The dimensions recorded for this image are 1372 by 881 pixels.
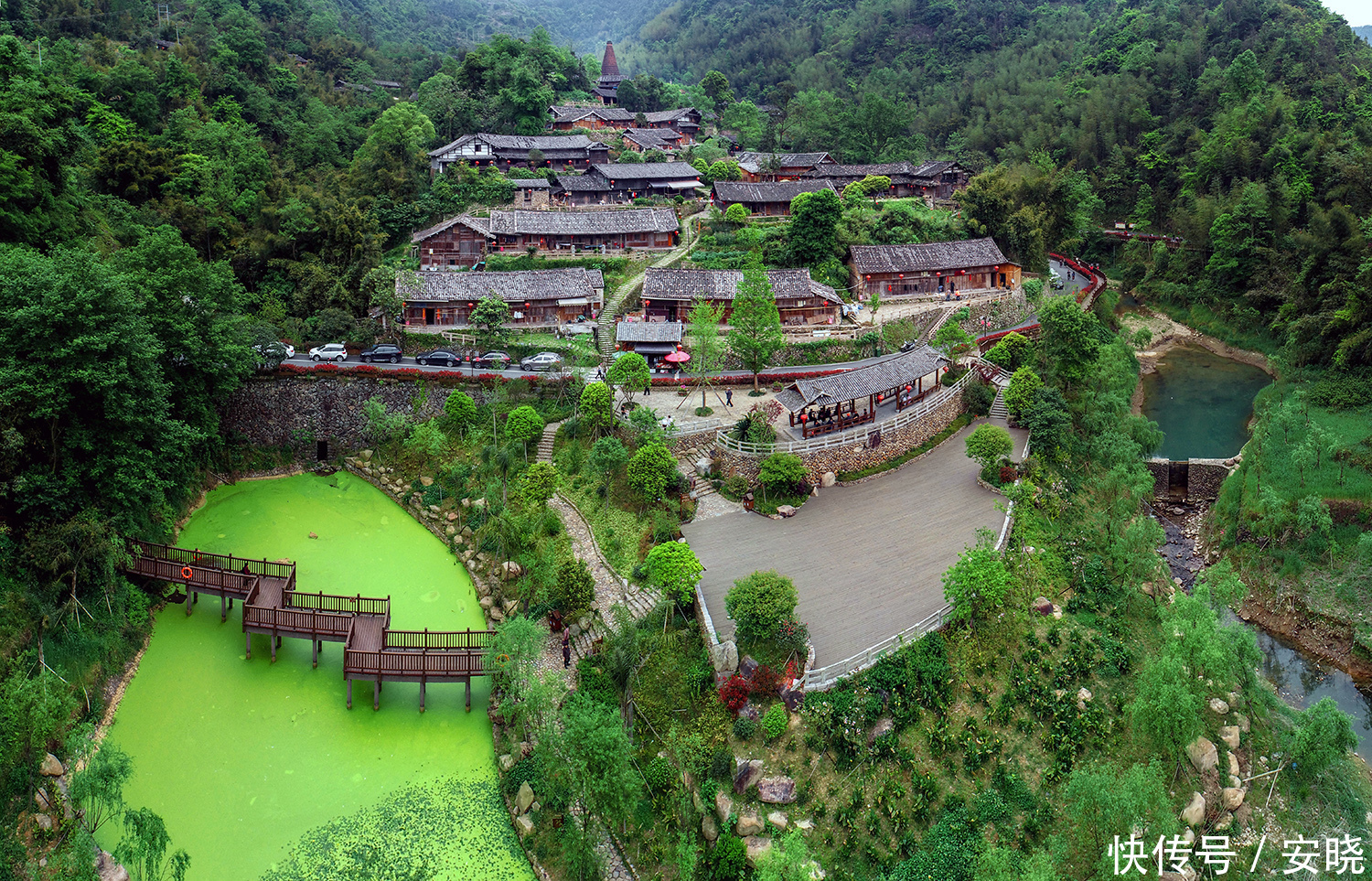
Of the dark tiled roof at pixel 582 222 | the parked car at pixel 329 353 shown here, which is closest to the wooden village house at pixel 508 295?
the parked car at pixel 329 353

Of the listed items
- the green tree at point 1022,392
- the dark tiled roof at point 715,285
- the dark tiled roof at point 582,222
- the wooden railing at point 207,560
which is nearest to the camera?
the wooden railing at point 207,560

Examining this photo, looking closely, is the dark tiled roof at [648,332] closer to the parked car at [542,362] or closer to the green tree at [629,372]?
the parked car at [542,362]

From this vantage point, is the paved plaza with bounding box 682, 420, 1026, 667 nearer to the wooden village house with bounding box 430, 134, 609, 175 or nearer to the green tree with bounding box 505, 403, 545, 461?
the green tree with bounding box 505, 403, 545, 461

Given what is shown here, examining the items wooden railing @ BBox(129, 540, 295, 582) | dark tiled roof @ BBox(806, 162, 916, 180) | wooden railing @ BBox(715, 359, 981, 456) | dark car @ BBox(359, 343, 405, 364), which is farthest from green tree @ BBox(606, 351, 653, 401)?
dark tiled roof @ BBox(806, 162, 916, 180)

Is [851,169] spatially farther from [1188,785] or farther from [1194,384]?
[1188,785]

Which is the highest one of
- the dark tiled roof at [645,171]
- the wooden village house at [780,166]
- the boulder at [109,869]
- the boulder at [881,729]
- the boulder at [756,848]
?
the wooden village house at [780,166]

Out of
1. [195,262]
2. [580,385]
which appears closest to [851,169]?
[580,385]
